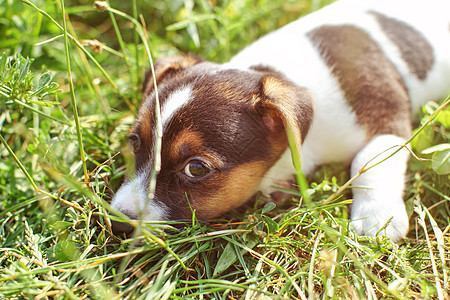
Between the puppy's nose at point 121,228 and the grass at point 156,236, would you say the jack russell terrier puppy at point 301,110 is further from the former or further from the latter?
the grass at point 156,236

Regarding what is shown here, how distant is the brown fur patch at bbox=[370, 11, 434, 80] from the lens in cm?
397

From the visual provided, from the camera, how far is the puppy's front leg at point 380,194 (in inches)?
120

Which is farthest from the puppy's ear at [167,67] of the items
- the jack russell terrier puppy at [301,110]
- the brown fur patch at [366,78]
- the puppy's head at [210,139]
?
the brown fur patch at [366,78]

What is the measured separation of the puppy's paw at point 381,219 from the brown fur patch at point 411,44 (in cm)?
154

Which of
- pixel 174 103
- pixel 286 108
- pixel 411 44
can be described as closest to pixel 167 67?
pixel 174 103

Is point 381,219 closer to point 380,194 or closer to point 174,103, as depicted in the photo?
point 380,194

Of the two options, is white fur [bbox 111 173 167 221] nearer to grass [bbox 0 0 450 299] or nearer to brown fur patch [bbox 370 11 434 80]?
grass [bbox 0 0 450 299]

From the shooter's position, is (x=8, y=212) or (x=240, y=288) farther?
(x=8, y=212)

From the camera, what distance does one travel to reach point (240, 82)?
10.2 feet

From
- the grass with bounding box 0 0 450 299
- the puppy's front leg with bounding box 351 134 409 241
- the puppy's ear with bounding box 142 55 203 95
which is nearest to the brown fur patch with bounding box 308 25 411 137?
the puppy's front leg with bounding box 351 134 409 241

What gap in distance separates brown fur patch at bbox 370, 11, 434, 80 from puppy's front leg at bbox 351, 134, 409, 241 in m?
0.91

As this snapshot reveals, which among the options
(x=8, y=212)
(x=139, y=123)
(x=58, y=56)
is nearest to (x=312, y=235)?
(x=139, y=123)

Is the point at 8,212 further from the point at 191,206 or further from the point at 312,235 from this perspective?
the point at 312,235

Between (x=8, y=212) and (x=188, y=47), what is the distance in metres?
3.03
